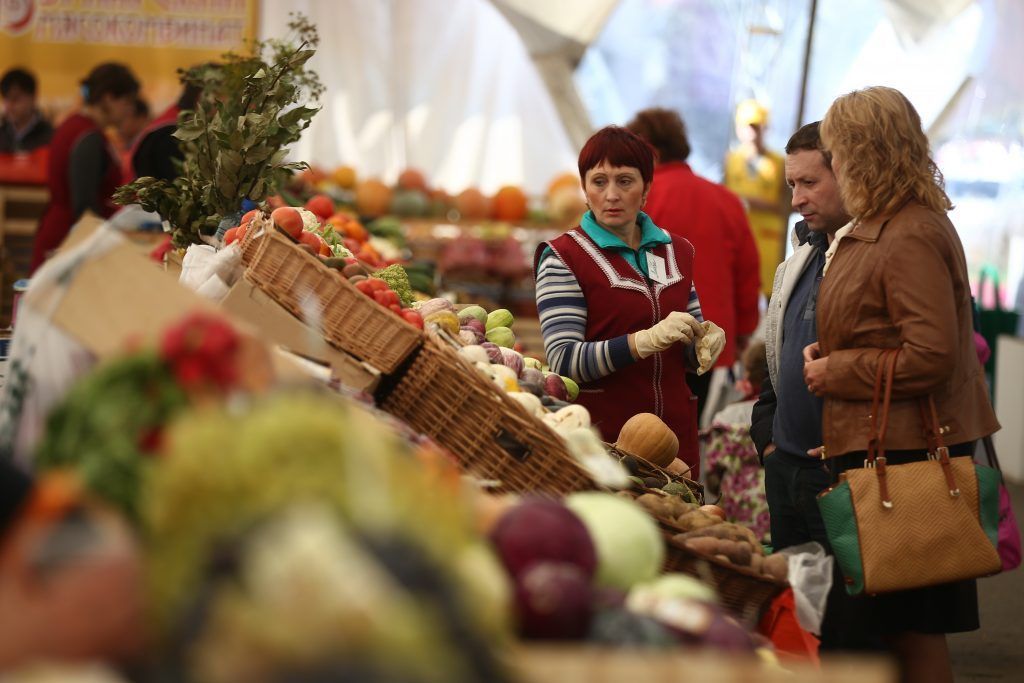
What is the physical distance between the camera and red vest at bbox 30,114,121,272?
707 centimetres

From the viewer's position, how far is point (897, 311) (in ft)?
10.2

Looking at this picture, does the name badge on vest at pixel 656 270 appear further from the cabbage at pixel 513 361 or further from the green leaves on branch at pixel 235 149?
the green leaves on branch at pixel 235 149

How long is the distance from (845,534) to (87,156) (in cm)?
517

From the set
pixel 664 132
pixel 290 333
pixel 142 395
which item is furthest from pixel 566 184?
pixel 142 395

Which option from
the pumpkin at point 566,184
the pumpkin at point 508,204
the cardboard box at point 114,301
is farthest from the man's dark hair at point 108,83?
the cardboard box at point 114,301

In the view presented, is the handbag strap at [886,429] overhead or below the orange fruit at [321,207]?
below

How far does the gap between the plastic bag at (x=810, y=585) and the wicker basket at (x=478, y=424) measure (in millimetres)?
403

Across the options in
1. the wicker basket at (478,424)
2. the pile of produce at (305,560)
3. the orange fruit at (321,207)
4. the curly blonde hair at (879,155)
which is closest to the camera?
the pile of produce at (305,560)

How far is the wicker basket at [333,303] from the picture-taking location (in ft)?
8.70

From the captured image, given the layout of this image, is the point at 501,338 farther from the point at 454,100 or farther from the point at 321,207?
the point at 454,100

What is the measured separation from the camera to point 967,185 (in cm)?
1052

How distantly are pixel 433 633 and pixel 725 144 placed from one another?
10.2m

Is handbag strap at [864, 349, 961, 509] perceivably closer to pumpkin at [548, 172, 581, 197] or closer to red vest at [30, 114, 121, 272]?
red vest at [30, 114, 121, 272]

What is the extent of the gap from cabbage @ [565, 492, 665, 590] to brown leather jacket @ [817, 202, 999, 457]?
1450 mm
